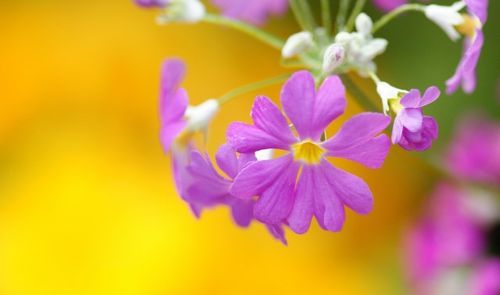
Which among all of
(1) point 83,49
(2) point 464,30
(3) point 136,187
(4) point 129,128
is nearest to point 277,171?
(2) point 464,30

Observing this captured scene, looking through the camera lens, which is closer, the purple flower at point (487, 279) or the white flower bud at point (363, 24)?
the white flower bud at point (363, 24)

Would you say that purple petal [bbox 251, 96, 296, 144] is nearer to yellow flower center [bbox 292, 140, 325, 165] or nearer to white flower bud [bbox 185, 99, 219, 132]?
yellow flower center [bbox 292, 140, 325, 165]

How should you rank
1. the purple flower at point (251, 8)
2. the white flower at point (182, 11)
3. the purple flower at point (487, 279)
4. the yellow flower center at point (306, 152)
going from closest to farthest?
1. the yellow flower center at point (306, 152)
2. the white flower at point (182, 11)
3. the purple flower at point (251, 8)
4. the purple flower at point (487, 279)

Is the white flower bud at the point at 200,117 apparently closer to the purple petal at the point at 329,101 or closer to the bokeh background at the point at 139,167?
the purple petal at the point at 329,101

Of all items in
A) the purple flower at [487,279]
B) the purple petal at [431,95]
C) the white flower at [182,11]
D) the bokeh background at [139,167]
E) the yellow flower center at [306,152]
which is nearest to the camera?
the purple petal at [431,95]

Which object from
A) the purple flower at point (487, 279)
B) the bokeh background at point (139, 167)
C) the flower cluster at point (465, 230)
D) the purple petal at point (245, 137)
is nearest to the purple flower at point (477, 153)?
the flower cluster at point (465, 230)

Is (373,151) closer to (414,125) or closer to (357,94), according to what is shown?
(414,125)

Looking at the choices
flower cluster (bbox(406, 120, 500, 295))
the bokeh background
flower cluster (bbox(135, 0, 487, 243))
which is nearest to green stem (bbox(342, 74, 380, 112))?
flower cluster (bbox(135, 0, 487, 243))
